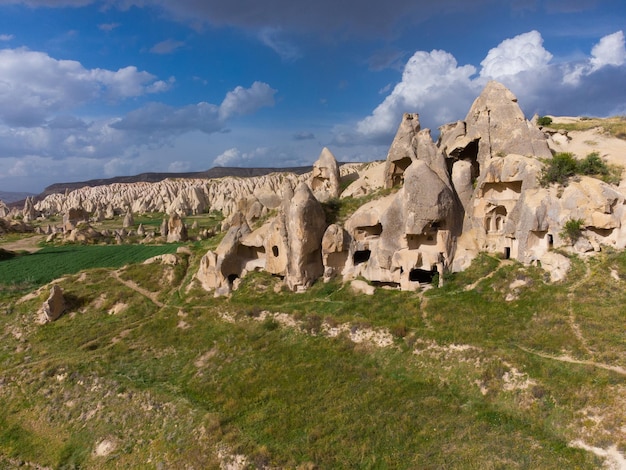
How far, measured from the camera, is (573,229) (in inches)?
814

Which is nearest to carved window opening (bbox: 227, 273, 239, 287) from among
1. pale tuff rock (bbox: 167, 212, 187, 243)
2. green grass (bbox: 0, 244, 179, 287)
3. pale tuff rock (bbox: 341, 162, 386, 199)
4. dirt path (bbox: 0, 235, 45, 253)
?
pale tuff rock (bbox: 341, 162, 386, 199)

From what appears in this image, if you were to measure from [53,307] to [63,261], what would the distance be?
19.2 meters

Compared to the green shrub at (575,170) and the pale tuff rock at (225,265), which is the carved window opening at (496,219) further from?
the pale tuff rock at (225,265)

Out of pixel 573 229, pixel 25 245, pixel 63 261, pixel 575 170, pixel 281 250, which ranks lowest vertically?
pixel 63 261

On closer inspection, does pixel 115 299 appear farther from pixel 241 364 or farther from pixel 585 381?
pixel 585 381

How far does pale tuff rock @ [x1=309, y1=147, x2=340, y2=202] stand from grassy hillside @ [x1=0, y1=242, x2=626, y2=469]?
543 inches

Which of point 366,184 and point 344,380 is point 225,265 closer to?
point 366,184

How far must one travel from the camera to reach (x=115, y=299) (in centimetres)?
3159

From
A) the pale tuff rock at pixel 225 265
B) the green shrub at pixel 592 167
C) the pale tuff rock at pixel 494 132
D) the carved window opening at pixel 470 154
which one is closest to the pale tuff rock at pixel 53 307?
the pale tuff rock at pixel 225 265

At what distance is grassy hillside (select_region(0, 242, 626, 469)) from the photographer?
14391 mm

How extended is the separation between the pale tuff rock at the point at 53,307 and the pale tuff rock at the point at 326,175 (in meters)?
22.2

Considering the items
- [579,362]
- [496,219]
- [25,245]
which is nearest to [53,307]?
[496,219]

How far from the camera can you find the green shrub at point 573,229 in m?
20.6

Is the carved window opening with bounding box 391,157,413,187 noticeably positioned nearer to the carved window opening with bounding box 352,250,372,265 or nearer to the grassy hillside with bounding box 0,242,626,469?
the carved window opening with bounding box 352,250,372,265
